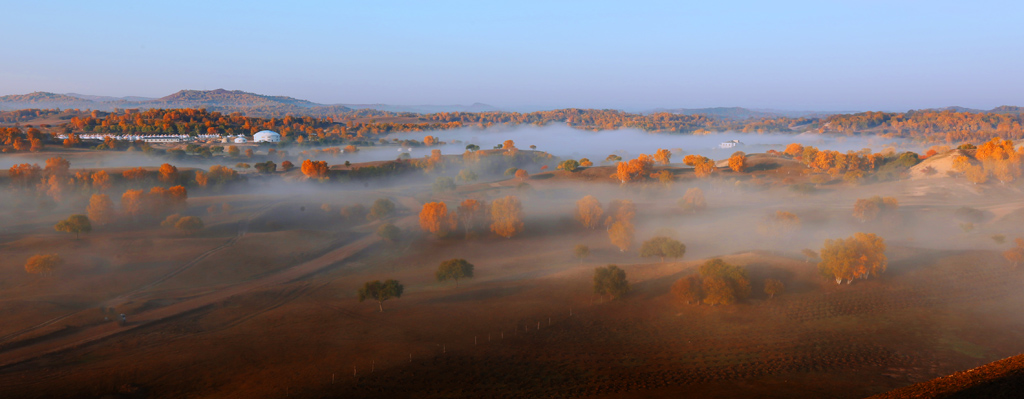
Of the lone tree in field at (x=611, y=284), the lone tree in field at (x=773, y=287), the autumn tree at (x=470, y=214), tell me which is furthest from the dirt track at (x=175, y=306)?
the lone tree in field at (x=773, y=287)

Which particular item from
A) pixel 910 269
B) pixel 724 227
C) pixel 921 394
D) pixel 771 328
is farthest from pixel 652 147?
pixel 921 394

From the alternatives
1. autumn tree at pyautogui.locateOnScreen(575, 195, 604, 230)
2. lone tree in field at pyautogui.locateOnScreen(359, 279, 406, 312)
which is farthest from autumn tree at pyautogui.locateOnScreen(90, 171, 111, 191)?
autumn tree at pyautogui.locateOnScreen(575, 195, 604, 230)

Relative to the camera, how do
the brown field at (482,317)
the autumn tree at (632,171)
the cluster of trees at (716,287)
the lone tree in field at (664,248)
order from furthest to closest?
the autumn tree at (632,171)
the lone tree in field at (664,248)
the cluster of trees at (716,287)
the brown field at (482,317)

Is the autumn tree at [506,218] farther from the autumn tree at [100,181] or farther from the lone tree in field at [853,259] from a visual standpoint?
the autumn tree at [100,181]

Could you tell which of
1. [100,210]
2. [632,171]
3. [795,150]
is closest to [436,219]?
[100,210]

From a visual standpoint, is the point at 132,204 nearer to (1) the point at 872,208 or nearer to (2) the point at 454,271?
(2) the point at 454,271
